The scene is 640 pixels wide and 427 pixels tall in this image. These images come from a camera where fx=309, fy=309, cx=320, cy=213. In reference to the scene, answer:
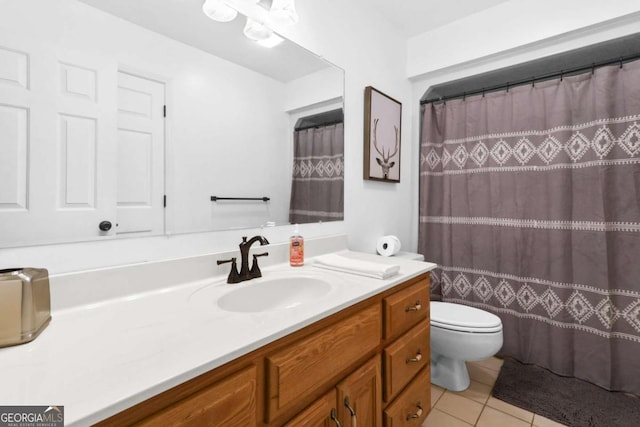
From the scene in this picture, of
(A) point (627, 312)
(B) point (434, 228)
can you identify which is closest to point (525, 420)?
(A) point (627, 312)

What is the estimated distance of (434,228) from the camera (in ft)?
7.70

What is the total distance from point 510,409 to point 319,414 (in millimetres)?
1331

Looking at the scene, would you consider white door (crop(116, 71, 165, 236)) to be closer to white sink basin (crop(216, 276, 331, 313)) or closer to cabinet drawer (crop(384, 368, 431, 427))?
white sink basin (crop(216, 276, 331, 313))

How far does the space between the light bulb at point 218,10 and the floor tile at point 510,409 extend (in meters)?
2.21

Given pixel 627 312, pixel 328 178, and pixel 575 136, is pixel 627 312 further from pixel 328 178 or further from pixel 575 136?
pixel 328 178

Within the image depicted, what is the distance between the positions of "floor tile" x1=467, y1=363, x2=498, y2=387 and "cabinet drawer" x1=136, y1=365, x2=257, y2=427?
1712 millimetres

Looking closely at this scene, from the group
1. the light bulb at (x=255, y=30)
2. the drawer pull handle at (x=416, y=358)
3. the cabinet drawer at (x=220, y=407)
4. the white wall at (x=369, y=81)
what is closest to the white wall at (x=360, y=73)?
the white wall at (x=369, y=81)

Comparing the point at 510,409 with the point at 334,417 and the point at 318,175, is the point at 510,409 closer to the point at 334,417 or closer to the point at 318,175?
the point at 334,417

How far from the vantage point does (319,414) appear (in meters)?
0.82

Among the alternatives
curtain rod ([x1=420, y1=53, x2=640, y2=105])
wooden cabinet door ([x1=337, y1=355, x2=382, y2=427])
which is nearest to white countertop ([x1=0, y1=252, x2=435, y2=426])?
wooden cabinet door ([x1=337, y1=355, x2=382, y2=427])

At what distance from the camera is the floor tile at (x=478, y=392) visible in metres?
1.68

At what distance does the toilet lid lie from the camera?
160 cm

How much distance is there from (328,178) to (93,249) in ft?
3.55

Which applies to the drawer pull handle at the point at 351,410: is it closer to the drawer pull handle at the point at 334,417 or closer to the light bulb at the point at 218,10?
the drawer pull handle at the point at 334,417
